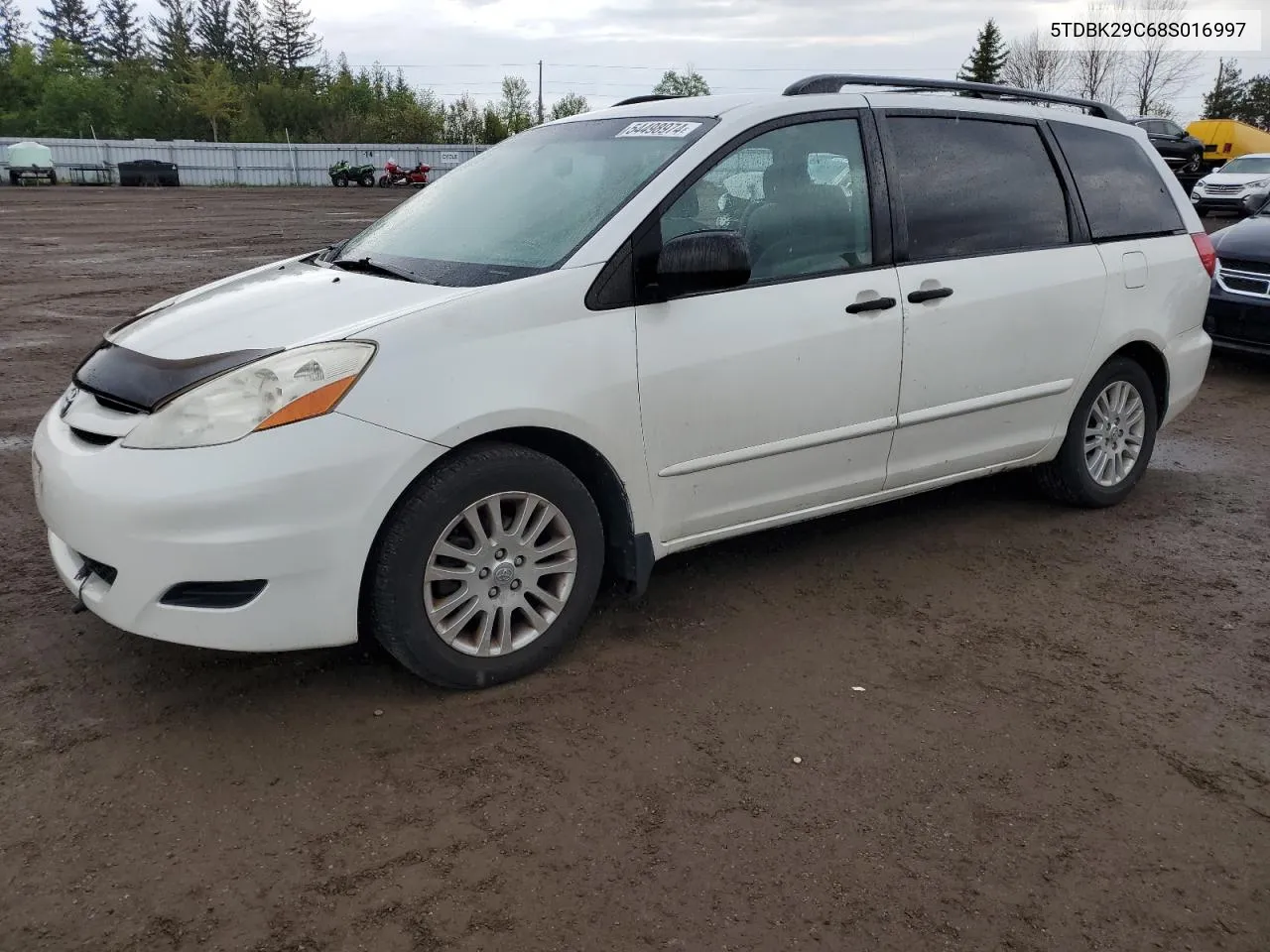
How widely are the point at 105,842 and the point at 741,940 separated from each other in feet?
5.09

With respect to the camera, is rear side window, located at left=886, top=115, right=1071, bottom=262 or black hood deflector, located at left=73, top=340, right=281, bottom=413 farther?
rear side window, located at left=886, top=115, right=1071, bottom=262

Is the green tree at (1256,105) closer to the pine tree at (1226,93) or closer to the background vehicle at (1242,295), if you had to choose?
the pine tree at (1226,93)

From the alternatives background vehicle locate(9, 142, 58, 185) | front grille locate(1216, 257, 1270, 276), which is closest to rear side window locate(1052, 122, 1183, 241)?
front grille locate(1216, 257, 1270, 276)

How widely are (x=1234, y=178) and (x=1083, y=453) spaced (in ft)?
82.7

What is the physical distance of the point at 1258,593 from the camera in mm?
4262

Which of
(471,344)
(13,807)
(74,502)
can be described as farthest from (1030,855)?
(74,502)

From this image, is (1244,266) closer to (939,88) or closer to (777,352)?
(939,88)

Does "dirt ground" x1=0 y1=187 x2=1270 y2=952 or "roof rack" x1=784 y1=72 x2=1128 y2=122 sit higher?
"roof rack" x1=784 y1=72 x2=1128 y2=122

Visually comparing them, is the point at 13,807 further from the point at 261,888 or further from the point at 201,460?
the point at 201,460

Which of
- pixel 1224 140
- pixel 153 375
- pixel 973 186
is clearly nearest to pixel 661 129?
pixel 973 186

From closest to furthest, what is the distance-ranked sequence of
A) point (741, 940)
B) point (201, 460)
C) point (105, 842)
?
point (741, 940) → point (105, 842) → point (201, 460)

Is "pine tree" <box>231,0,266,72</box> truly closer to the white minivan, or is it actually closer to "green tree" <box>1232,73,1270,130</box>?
"green tree" <box>1232,73,1270,130</box>

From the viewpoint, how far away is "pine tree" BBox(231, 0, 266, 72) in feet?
276

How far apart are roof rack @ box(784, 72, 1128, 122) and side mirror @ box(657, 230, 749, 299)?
3.36ft
